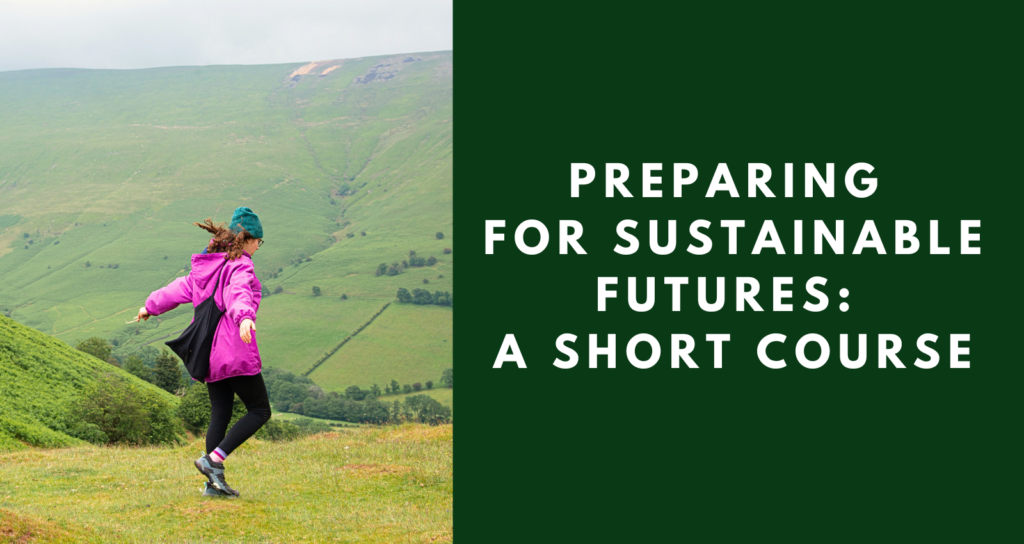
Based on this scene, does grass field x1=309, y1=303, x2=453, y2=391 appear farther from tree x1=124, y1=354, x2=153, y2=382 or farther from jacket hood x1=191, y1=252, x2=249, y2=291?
jacket hood x1=191, y1=252, x2=249, y2=291

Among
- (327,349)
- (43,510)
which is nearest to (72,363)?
(43,510)

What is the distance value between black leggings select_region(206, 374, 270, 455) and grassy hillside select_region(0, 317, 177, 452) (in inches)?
573

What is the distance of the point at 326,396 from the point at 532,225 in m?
148

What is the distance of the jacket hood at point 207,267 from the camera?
381 inches

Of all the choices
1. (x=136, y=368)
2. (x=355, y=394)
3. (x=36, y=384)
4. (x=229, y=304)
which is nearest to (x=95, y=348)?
(x=136, y=368)

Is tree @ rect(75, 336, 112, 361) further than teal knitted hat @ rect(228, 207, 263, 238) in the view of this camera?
Yes

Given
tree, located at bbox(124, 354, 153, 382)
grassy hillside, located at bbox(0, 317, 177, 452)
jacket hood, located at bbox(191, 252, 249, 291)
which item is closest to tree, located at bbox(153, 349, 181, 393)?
tree, located at bbox(124, 354, 153, 382)

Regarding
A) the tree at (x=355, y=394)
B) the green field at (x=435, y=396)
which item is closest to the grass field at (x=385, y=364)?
the green field at (x=435, y=396)

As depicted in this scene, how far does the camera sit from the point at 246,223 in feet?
32.4

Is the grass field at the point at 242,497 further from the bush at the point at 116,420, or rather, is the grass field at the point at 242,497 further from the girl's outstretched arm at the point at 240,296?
the bush at the point at 116,420

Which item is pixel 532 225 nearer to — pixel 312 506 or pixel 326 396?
pixel 312 506

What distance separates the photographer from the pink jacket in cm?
941

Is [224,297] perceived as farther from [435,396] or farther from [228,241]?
[435,396]

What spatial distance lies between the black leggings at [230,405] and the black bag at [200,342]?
1.16ft
